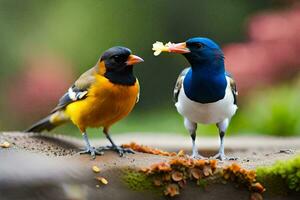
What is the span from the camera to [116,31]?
1238 cm

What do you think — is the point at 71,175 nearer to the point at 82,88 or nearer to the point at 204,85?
the point at 82,88

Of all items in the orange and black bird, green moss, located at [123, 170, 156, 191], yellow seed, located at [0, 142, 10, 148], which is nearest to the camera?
green moss, located at [123, 170, 156, 191]

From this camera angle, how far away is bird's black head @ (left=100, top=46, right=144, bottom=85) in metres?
4.48

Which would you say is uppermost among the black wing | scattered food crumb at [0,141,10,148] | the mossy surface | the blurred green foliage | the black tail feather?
the black wing

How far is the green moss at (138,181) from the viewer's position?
404 cm

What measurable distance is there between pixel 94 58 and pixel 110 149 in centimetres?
764

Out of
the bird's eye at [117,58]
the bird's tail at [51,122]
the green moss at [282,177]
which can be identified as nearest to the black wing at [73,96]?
the bird's tail at [51,122]

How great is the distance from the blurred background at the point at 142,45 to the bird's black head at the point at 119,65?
5.01 m

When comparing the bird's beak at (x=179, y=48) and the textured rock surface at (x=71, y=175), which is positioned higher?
the bird's beak at (x=179, y=48)

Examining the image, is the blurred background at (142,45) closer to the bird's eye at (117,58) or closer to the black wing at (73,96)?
the black wing at (73,96)

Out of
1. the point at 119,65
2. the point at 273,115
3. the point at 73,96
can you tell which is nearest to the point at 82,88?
the point at 73,96

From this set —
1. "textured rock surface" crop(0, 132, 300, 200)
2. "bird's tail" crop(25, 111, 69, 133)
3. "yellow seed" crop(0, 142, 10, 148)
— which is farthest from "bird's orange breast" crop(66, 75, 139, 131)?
"bird's tail" crop(25, 111, 69, 133)

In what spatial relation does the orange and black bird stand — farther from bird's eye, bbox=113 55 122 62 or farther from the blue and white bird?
the blue and white bird

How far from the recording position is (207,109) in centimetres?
468
